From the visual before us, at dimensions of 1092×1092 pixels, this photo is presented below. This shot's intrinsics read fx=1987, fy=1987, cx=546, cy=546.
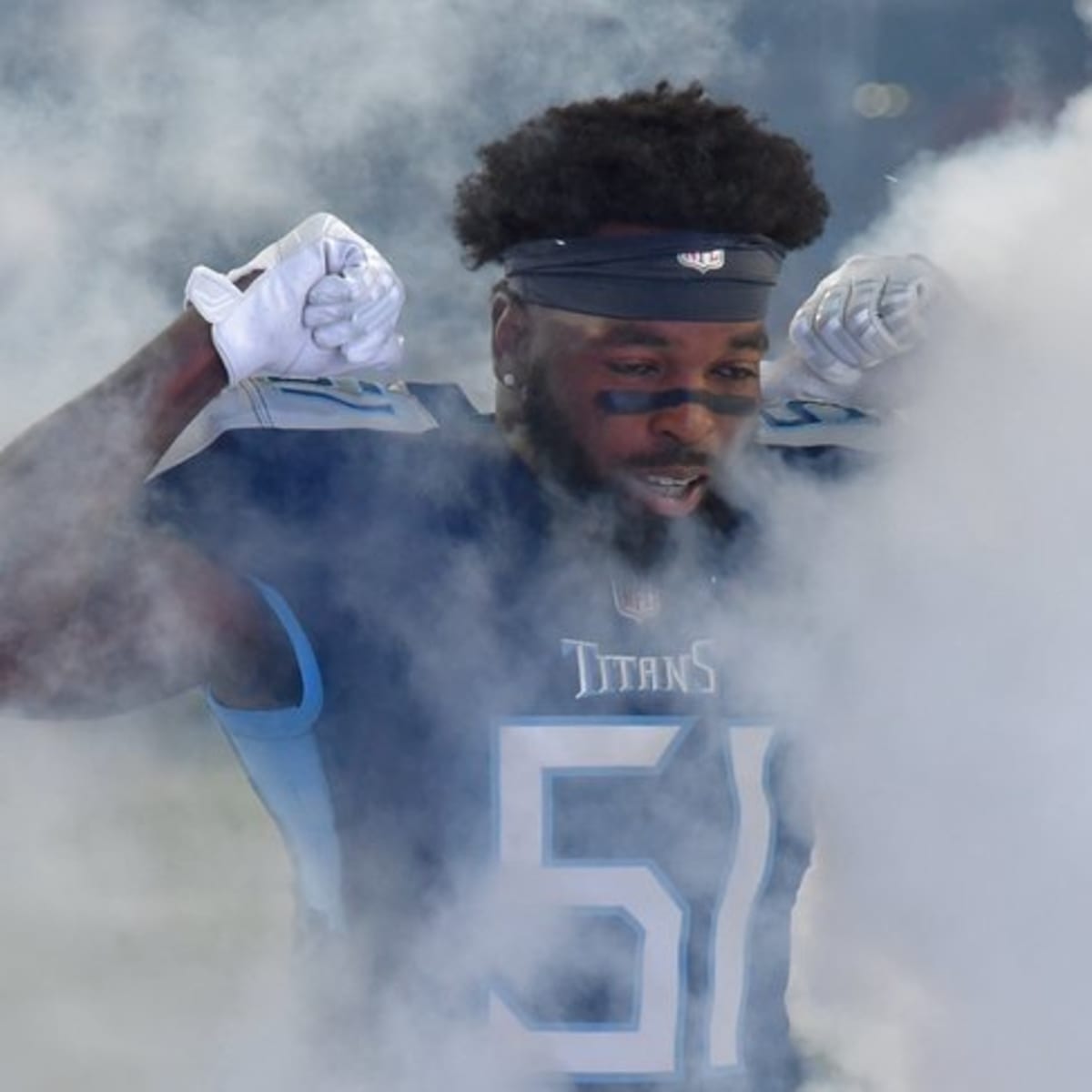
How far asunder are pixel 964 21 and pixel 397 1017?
1.36m

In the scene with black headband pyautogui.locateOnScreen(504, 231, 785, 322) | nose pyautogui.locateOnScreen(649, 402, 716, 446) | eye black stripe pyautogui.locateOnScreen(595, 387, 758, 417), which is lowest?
nose pyautogui.locateOnScreen(649, 402, 716, 446)

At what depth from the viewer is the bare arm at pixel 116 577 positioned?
159 centimetres

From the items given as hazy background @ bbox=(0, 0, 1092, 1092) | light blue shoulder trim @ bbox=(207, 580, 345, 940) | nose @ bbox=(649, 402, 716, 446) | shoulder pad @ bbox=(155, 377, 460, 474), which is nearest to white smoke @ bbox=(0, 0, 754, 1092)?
hazy background @ bbox=(0, 0, 1092, 1092)

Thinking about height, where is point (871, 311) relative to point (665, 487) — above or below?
above

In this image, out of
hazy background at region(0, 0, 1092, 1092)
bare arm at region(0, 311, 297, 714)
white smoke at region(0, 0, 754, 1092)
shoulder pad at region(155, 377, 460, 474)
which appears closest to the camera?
bare arm at region(0, 311, 297, 714)

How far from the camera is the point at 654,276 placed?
65.3 inches

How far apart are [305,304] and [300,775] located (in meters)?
0.40

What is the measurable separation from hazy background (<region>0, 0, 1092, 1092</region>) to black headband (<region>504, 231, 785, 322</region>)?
22 centimetres

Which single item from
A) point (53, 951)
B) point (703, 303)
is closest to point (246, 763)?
point (703, 303)

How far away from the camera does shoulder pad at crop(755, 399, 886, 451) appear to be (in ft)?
5.98

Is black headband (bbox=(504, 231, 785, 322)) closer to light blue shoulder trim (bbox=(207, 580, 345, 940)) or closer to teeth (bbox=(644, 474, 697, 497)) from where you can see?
teeth (bbox=(644, 474, 697, 497))

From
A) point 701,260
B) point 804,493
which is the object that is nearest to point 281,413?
point 701,260

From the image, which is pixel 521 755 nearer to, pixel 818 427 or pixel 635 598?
pixel 635 598

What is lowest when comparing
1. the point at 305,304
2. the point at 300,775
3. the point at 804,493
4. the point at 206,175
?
the point at 300,775
